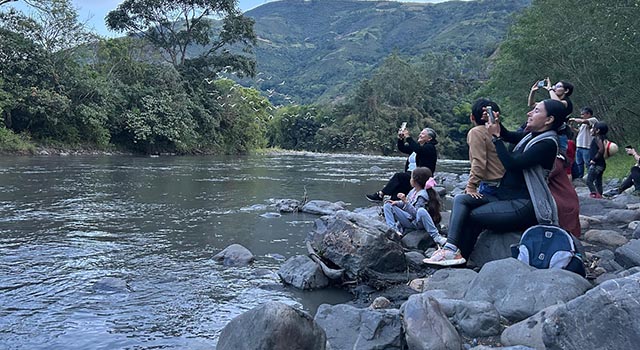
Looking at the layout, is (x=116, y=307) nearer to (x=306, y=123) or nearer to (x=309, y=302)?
(x=309, y=302)

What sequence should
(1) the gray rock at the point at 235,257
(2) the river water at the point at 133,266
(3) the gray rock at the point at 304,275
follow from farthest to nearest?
1. (1) the gray rock at the point at 235,257
2. (3) the gray rock at the point at 304,275
3. (2) the river water at the point at 133,266

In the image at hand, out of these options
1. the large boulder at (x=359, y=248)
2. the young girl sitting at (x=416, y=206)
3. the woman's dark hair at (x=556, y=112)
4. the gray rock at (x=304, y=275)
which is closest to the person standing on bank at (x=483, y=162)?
the woman's dark hair at (x=556, y=112)

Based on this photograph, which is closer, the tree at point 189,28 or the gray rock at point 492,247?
the gray rock at point 492,247

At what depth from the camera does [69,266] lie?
5641 millimetres

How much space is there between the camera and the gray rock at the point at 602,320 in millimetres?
2617

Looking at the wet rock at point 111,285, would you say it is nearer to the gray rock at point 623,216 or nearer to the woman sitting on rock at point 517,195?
the woman sitting on rock at point 517,195

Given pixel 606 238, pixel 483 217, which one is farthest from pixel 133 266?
pixel 606 238

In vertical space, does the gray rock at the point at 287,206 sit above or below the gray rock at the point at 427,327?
below

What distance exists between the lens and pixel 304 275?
511 cm

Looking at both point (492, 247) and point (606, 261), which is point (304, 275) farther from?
point (606, 261)

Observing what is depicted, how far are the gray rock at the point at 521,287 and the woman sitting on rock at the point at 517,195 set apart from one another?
0.88m

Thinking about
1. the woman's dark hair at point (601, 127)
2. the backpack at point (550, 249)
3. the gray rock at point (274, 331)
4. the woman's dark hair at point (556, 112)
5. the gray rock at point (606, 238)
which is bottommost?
the gray rock at point (606, 238)

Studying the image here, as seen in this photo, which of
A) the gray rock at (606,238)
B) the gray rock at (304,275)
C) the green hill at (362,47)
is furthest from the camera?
the green hill at (362,47)

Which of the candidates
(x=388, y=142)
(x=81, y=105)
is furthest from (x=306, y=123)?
(x=81, y=105)
